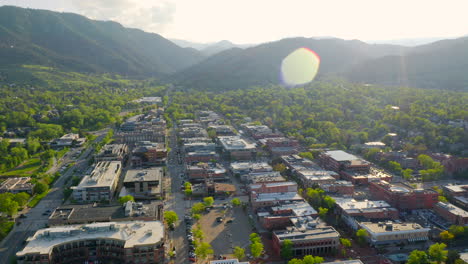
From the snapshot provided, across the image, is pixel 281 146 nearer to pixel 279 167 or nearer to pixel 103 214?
pixel 279 167

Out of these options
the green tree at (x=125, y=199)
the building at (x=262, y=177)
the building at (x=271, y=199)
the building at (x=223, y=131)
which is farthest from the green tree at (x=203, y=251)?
the building at (x=223, y=131)

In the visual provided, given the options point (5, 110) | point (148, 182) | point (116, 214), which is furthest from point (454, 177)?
point (5, 110)

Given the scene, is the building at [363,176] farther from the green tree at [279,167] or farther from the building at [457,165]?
the building at [457,165]

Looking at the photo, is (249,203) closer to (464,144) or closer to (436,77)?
(464,144)

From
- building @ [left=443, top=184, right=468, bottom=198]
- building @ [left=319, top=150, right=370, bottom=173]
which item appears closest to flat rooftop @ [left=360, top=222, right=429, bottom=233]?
building @ [left=443, top=184, right=468, bottom=198]

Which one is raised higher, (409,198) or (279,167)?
(279,167)

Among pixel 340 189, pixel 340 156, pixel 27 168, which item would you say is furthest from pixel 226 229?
pixel 27 168
